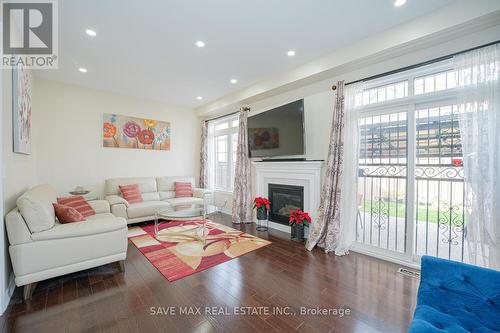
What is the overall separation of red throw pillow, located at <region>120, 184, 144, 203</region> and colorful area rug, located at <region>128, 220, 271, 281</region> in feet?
2.06

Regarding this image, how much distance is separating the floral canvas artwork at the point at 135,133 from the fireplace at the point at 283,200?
3.19 meters

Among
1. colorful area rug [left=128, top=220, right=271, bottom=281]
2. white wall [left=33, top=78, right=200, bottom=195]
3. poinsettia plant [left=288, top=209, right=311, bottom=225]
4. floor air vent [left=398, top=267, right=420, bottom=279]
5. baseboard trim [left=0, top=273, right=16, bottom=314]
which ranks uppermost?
white wall [left=33, top=78, right=200, bottom=195]

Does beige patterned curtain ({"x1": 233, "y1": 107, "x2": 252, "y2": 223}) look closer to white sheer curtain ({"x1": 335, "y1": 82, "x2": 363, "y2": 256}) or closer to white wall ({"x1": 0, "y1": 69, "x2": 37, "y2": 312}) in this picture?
white sheer curtain ({"x1": 335, "y1": 82, "x2": 363, "y2": 256})

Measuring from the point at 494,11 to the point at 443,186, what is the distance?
176 cm

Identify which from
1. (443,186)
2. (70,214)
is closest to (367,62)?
(443,186)

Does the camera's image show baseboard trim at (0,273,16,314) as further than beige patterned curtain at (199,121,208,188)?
No

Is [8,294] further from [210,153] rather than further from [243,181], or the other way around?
[210,153]

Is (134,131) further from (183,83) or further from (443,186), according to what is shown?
(443,186)

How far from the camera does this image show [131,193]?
4.41 meters

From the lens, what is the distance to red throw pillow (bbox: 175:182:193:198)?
16.9ft

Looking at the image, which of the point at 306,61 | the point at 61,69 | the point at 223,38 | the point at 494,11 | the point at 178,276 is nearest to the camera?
the point at 494,11

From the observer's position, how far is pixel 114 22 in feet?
7.79

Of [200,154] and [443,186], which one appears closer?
[443,186]

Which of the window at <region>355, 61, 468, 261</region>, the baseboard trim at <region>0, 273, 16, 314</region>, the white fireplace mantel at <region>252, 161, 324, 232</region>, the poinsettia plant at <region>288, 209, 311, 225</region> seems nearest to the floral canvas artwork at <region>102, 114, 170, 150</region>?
the white fireplace mantel at <region>252, 161, 324, 232</region>
